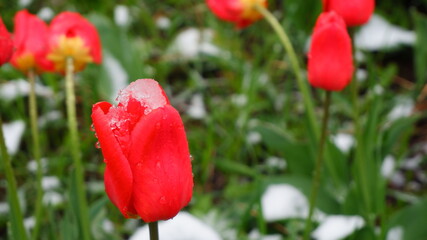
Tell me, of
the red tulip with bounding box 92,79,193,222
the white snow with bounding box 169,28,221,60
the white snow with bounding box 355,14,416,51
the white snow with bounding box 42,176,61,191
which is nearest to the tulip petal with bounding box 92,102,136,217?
the red tulip with bounding box 92,79,193,222

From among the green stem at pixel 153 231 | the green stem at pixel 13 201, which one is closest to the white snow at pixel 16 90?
the green stem at pixel 13 201

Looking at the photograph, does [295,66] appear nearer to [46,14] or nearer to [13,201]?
[13,201]

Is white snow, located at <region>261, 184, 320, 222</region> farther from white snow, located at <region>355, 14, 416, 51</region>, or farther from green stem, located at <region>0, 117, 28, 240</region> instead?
white snow, located at <region>355, 14, 416, 51</region>

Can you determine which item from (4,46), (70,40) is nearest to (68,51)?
(70,40)

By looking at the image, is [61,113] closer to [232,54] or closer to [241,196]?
[232,54]

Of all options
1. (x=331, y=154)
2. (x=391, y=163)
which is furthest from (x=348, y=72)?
(x=391, y=163)

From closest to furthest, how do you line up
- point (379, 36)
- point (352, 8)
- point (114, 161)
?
point (114, 161)
point (352, 8)
point (379, 36)

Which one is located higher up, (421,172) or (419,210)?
(421,172)
